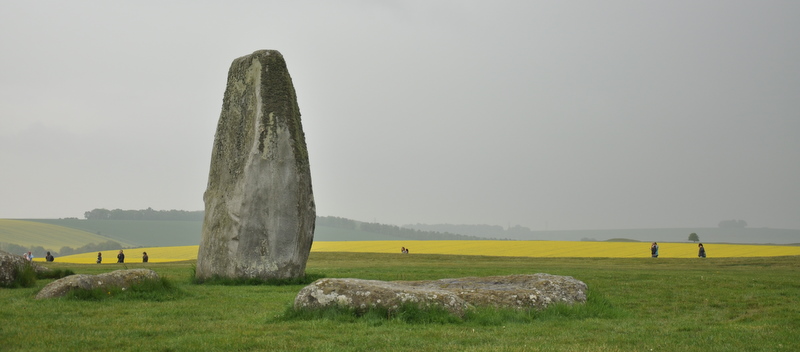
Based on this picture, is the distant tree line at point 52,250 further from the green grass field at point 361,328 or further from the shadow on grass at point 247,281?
the green grass field at point 361,328

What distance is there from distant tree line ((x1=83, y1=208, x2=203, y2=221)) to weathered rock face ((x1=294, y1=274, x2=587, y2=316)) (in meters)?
159

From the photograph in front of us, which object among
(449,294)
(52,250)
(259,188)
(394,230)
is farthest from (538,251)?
(394,230)

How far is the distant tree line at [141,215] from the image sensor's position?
165375 mm

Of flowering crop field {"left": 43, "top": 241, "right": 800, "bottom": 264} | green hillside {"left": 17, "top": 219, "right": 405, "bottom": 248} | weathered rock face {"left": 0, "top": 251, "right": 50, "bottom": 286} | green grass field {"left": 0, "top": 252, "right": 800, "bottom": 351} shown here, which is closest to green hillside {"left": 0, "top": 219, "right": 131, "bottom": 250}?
green hillside {"left": 17, "top": 219, "right": 405, "bottom": 248}

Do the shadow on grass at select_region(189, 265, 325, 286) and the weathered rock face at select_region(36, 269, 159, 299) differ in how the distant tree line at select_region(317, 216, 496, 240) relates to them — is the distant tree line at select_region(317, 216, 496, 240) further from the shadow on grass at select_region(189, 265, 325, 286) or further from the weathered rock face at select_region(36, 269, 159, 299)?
the weathered rock face at select_region(36, 269, 159, 299)

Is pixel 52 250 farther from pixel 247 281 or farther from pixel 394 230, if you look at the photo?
pixel 247 281

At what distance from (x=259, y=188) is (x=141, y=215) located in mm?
156553

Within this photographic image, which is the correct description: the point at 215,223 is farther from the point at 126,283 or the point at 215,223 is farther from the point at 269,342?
the point at 269,342

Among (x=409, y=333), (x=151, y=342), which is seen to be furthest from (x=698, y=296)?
(x=151, y=342)

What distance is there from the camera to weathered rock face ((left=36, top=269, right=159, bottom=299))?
16.3 meters

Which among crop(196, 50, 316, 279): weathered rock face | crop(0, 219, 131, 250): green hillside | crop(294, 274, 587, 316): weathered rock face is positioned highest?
crop(196, 50, 316, 279): weathered rock face

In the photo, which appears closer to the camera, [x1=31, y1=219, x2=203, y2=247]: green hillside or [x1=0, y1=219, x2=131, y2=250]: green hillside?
[x1=0, y1=219, x2=131, y2=250]: green hillside

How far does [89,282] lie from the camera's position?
16406 mm

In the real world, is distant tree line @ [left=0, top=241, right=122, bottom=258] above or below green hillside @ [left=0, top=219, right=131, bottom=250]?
below
